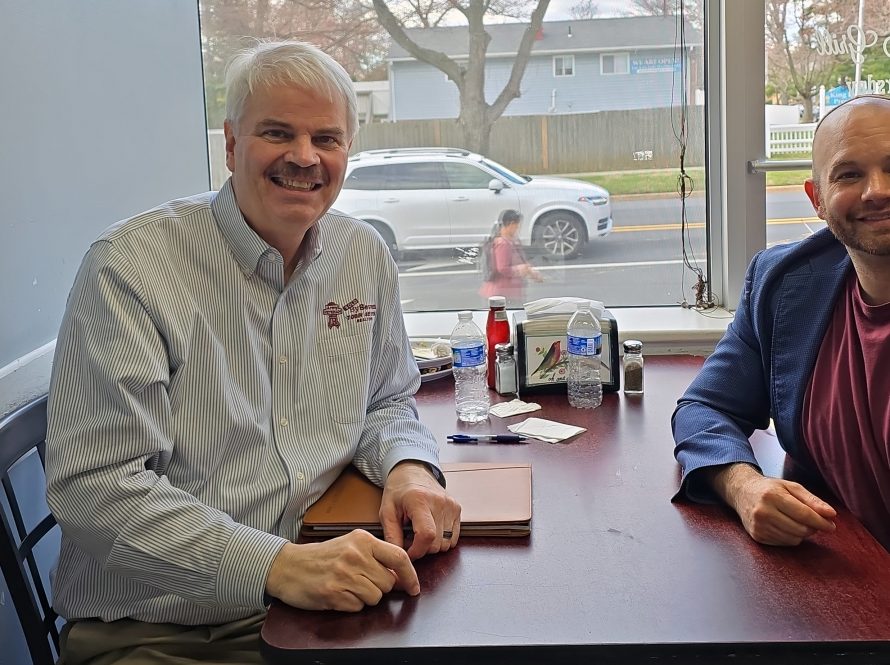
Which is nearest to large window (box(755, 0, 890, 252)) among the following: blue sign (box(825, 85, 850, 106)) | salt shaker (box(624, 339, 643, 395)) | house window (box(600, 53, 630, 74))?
blue sign (box(825, 85, 850, 106))

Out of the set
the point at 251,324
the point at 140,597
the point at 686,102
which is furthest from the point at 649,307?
the point at 140,597

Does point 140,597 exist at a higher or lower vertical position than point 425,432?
lower

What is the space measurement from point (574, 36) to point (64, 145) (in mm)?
1508

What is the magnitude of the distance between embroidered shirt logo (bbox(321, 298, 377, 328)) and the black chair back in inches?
20.1

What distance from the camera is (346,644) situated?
1.07 meters

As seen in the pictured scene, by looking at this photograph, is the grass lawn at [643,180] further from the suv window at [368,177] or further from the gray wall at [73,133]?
the gray wall at [73,133]

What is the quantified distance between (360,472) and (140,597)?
42 centimetres

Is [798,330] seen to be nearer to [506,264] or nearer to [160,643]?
[160,643]

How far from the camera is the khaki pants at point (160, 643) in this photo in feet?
4.42

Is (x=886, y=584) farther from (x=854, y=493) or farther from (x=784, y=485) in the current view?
(x=854, y=493)

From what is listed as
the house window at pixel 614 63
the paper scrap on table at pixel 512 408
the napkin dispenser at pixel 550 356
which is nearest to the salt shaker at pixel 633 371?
the napkin dispenser at pixel 550 356

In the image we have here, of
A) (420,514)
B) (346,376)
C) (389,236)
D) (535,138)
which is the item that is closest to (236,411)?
(346,376)

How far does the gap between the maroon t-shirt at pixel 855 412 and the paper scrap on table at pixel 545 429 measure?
0.45m

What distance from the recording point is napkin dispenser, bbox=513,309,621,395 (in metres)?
2.09
